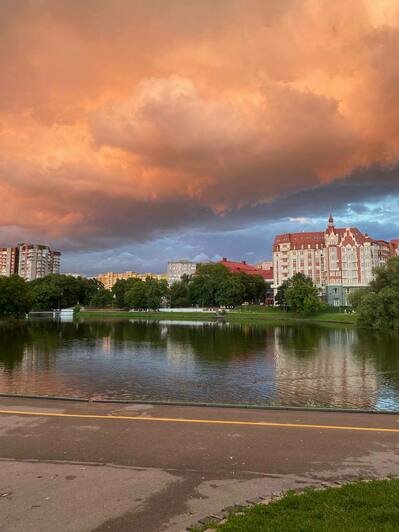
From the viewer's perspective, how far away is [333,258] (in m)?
159

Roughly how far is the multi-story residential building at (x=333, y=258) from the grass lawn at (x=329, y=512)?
495 ft

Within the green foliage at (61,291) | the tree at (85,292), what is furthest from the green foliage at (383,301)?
the tree at (85,292)

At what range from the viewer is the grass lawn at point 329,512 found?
6.01 m

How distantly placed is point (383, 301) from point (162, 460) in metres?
70.5

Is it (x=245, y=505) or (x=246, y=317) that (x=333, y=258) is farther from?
(x=245, y=505)

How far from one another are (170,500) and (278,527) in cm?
219

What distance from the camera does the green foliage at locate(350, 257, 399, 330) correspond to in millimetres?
70875

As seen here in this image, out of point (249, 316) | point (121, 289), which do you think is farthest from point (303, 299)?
point (121, 289)

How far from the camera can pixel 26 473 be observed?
28.8 ft

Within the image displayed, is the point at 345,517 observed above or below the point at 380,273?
below

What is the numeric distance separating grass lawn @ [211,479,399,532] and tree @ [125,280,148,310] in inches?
6362

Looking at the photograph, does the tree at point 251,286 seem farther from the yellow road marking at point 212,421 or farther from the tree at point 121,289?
the yellow road marking at point 212,421

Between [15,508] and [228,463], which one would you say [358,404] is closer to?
[228,463]

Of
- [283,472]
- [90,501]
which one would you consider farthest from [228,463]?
[90,501]
